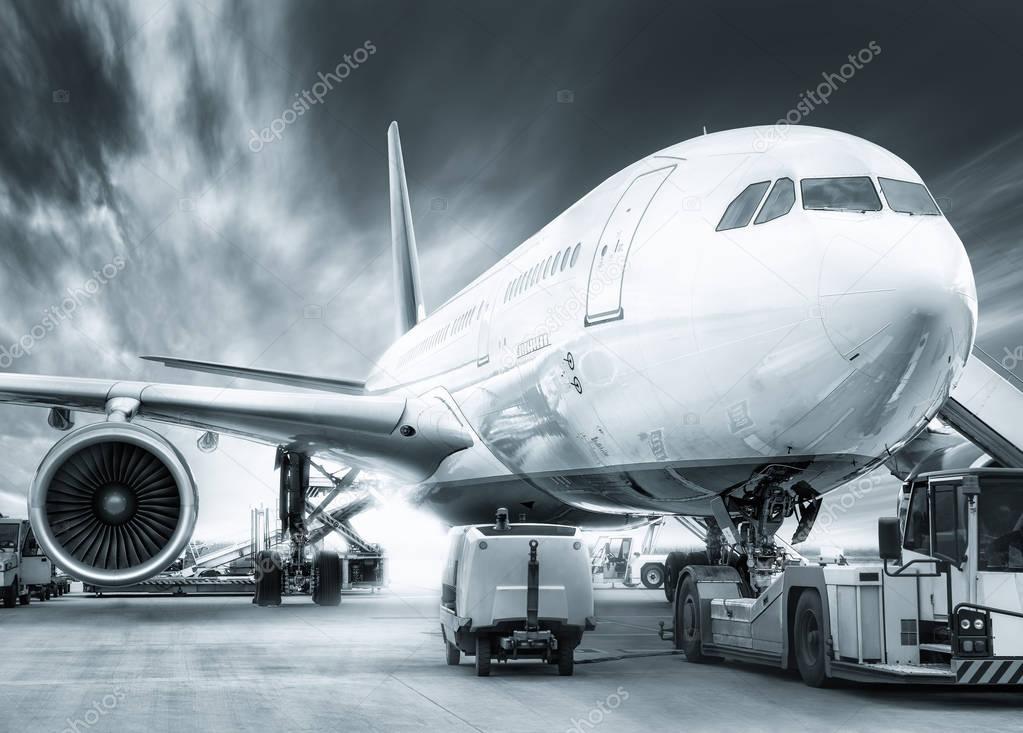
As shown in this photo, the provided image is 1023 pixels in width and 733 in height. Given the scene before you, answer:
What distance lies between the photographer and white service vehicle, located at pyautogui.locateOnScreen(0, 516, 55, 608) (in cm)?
1689

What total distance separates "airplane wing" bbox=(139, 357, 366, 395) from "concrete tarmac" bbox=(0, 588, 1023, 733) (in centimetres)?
429

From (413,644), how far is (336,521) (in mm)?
8934

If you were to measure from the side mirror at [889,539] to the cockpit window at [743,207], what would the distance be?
2.25 metres

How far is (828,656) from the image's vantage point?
7305mm

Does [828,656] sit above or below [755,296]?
below

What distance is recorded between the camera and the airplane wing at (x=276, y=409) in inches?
514

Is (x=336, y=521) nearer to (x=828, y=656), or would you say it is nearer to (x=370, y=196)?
(x=828, y=656)

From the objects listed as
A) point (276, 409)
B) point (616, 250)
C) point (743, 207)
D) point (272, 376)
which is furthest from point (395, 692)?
point (272, 376)

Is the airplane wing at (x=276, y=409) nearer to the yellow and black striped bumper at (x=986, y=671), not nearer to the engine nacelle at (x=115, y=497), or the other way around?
the engine nacelle at (x=115, y=497)

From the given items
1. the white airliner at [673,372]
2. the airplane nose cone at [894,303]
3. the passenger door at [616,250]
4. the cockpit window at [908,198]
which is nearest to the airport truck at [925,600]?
the white airliner at [673,372]

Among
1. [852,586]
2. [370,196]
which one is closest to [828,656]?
[852,586]

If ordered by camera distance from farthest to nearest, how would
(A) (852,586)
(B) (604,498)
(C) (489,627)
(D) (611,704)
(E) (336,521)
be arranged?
(E) (336,521), (B) (604,498), (C) (489,627), (A) (852,586), (D) (611,704)

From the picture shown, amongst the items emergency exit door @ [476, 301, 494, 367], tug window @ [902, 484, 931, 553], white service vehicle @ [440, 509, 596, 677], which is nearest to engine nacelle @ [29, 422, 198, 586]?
emergency exit door @ [476, 301, 494, 367]

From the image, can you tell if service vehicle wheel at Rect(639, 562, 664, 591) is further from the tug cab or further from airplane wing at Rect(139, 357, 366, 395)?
the tug cab
